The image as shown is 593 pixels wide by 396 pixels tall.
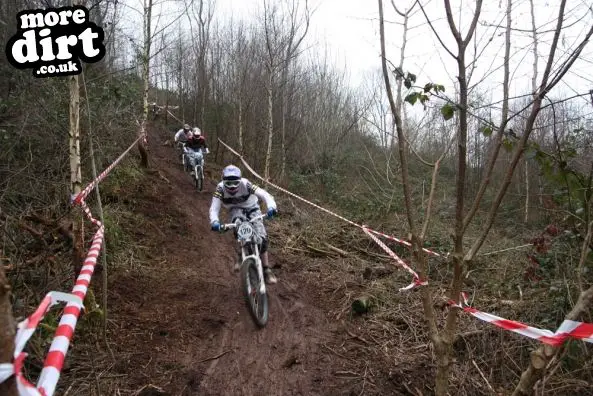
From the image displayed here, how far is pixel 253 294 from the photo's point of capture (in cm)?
508

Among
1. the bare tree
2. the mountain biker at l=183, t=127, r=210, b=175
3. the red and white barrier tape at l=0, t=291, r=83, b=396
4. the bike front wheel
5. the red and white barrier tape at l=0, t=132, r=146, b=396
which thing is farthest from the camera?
the mountain biker at l=183, t=127, r=210, b=175

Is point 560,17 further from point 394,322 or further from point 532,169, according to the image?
point 532,169

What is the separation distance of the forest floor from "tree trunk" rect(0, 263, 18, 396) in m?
2.23

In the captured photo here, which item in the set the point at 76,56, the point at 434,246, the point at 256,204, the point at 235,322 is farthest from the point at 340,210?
the point at 76,56

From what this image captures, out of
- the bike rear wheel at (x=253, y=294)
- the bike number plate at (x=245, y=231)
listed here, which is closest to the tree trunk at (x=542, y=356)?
the bike rear wheel at (x=253, y=294)

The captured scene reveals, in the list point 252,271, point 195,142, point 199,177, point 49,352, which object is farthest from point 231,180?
point 195,142

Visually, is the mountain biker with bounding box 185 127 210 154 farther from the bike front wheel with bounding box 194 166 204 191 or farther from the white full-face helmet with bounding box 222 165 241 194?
the white full-face helmet with bounding box 222 165 241 194

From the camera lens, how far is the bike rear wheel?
490 cm

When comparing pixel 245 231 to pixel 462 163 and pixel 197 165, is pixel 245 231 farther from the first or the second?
pixel 197 165

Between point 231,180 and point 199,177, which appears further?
point 199,177

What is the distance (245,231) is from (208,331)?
130 cm

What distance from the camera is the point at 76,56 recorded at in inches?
193

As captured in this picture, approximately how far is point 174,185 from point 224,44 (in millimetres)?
10974

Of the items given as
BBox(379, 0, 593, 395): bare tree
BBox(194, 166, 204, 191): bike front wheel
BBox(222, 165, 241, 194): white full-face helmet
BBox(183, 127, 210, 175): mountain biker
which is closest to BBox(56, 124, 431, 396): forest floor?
BBox(222, 165, 241, 194): white full-face helmet
